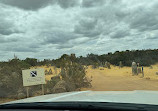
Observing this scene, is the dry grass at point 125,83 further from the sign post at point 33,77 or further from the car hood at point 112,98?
the car hood at point 112,98

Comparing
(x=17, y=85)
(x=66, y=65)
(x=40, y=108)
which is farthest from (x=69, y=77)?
(x=40, y=108)

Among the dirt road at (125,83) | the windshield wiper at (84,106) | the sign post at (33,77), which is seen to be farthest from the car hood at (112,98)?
the dirt road at (125,83)

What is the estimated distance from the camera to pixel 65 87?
10.5 meters

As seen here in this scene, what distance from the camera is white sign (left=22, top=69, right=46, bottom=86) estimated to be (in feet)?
27.7

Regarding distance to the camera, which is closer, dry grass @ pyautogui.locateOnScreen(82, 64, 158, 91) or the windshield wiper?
the windshield wiper

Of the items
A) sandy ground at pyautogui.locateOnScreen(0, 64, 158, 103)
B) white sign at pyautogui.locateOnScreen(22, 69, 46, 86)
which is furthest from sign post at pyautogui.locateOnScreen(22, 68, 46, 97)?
sandy ground at pyautogui.locateOnScreen(0, 64, 158, 103)

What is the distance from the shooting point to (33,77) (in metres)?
8.56

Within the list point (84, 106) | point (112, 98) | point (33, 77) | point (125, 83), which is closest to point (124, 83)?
point (125, 83)

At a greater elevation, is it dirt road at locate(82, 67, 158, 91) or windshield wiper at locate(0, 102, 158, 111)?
windshield wiper at locate(0, 102, 158, 111)

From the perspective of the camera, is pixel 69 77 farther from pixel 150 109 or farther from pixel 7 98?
pixel 150 109

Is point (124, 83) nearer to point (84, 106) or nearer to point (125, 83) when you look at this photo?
point (125, 83)

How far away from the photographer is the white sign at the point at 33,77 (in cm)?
844

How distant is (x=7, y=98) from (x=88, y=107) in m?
9.33

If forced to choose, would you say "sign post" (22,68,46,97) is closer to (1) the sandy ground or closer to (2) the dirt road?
(1) the sandy ground
